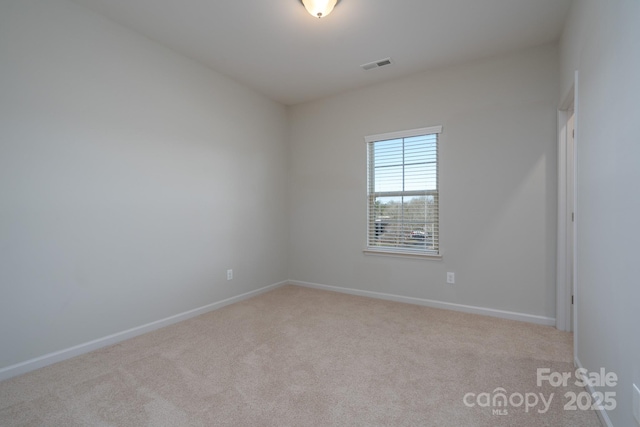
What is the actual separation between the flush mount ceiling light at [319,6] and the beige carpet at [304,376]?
2.69 m

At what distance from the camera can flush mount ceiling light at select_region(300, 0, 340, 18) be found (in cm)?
225

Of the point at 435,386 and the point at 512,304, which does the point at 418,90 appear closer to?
the point at 512,304

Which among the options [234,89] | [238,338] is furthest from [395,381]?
[234,89]

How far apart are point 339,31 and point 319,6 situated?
1.73 ft

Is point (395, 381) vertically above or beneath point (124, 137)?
beneath

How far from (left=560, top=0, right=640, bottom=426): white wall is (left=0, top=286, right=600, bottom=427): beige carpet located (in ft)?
1.57

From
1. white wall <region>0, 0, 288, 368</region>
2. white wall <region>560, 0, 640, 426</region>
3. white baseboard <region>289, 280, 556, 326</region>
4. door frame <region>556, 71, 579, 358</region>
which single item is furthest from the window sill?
white wall <region>0, 0, 288, 368</region>

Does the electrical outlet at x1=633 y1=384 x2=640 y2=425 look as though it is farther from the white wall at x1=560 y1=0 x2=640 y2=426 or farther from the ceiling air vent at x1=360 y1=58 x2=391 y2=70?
the ceiling air vent at x1=360 y1=58 x2=391 y2=70

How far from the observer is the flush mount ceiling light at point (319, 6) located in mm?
2252

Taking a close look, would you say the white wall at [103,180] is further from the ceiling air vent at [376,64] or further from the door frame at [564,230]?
the door frame at [564,230]

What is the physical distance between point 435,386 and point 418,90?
3116 millimetres

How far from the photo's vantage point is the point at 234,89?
12.4 feet

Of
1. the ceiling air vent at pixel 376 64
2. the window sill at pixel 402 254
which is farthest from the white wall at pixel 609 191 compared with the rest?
the ceiling air vent at pixel 376 64

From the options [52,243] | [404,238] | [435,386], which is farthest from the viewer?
[404,238]
